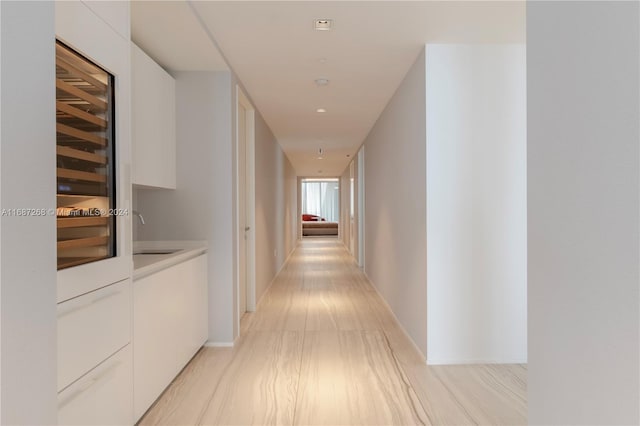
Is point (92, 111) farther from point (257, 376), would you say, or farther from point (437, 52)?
point (437, 52)

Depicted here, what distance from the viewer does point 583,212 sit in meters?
0.91

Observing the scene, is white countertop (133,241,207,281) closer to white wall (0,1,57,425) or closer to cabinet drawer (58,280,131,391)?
cabinet drawer (58,280,131,391)

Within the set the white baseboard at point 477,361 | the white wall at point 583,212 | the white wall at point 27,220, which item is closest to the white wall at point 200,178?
the white baseboard at point 477,361

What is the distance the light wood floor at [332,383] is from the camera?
7.06ft

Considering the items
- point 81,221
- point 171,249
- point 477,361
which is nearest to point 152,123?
point 171,249

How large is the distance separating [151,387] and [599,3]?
7.94 feet

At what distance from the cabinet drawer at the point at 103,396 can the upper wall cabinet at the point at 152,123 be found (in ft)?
3.83

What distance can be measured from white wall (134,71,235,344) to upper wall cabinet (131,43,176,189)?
89 millimetres

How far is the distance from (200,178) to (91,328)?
6.02ft

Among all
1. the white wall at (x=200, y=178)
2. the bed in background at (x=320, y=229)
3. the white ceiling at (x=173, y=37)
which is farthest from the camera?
the bed in background at (x=320, y=229)

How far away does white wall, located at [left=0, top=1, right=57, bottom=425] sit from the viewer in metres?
0.72

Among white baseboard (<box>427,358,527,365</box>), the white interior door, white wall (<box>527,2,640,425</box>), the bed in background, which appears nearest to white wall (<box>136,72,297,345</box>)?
the white interior door

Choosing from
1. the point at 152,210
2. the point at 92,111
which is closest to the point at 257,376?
the point at 152,210

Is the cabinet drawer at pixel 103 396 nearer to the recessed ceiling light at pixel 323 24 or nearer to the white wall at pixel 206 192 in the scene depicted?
the white wall at pixel 206 192
